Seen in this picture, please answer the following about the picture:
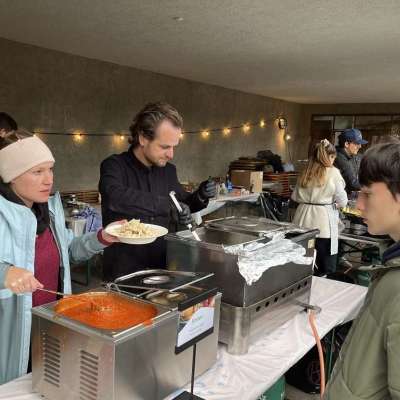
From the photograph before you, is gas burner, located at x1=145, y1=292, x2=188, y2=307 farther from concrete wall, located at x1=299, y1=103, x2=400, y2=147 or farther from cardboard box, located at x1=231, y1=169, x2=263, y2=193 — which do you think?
concrete wall, located at x1=299, y1=103, x2=400, y2=147

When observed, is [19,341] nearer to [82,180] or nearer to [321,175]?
[321,175]

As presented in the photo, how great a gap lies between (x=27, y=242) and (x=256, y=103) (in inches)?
303

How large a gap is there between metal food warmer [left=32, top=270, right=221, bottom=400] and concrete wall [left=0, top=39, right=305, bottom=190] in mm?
3793

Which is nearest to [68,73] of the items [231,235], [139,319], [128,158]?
[128,158]

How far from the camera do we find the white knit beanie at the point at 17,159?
1144 millimetres

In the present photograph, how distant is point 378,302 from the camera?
73cm

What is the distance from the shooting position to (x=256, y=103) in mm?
8359

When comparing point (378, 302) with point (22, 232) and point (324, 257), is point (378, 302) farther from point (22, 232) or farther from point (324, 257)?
point (324, 257)

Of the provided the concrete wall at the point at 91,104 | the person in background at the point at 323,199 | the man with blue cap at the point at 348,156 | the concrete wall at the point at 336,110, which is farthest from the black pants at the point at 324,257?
the concrete wall at the point at 336,110

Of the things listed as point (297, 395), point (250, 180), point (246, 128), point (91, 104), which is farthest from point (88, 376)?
point (246, 128)

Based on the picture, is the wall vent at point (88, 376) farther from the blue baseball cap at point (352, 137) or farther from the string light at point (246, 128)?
the string light at point (246, 128)

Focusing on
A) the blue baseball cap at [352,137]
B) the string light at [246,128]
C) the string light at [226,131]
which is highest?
the string light at [246,128]

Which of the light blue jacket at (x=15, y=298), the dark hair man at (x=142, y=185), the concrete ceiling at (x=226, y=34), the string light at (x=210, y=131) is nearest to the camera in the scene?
the light blue jacket at (x=15, y=298)

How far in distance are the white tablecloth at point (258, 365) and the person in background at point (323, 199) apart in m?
1.71
